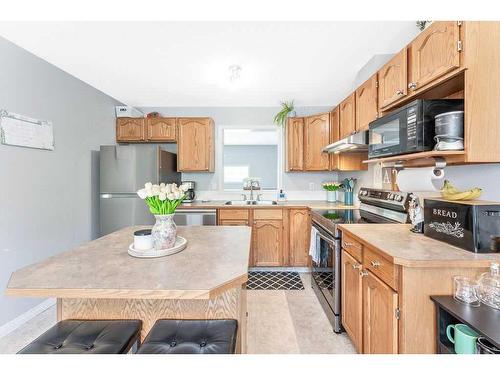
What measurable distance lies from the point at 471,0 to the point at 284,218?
9.05 ft

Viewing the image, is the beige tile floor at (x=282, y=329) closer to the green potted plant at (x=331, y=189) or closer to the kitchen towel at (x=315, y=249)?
the kitchen towel at (x=315, y=249)

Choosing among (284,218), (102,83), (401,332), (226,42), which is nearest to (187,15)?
(401,332)

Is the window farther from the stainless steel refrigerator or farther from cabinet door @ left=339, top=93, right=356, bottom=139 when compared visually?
the stainless steel refrigerator

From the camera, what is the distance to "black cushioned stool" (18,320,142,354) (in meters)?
0.86

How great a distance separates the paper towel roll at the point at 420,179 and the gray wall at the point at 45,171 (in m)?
3.13

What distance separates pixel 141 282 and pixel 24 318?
215 cm

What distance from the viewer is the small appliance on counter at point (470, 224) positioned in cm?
105

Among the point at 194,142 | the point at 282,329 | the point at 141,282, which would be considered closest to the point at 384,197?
the point at 282,329

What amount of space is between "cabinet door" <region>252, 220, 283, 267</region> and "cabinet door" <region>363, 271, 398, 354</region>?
1699mm

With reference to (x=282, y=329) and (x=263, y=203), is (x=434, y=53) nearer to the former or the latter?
(x=282, y=329)

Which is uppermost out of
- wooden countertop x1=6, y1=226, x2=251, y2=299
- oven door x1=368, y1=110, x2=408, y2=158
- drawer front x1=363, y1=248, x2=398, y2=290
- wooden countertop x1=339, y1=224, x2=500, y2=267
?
oven door x1=368, y1=110, x2=408, y2=158

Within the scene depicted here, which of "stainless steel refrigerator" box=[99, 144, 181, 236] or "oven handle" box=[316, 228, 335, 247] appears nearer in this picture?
"oven handle" box=[316, 228, 335, 247]

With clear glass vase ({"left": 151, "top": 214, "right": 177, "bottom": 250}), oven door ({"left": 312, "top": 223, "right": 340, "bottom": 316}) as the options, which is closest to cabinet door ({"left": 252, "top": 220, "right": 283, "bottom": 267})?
oven door ({"left": 312, "top": 223, "right": 340, "bottom": 316})
